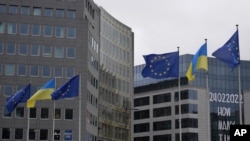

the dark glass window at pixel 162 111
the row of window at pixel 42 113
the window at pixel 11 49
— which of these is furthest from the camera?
the dark glass window at pixel 162 111

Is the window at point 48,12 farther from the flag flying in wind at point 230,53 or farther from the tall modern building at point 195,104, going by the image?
the flag flying in wind at point 230,53

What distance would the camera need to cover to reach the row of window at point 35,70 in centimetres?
9950

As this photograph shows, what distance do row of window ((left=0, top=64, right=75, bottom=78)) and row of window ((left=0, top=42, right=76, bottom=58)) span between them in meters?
2.38

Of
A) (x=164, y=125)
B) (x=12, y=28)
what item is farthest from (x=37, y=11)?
(x=164, y=125)

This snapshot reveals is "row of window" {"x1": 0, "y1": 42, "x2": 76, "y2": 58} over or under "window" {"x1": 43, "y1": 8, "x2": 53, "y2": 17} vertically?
under

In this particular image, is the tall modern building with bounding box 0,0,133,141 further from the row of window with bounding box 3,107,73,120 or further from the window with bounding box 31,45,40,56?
the window with bounding box 31,45,40,56

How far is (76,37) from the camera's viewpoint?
102750mm

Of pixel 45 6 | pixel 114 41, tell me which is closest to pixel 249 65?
pixel 114 41

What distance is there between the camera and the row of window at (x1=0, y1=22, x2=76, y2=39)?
10094 centimetres

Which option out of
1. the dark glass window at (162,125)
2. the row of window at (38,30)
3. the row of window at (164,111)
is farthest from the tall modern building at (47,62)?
the dark glass window at (162,125)

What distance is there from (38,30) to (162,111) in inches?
2349

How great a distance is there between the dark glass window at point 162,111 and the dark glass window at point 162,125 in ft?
6.99

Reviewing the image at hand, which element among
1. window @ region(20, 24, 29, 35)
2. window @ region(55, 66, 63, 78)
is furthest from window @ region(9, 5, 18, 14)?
window @ region(55, 66, 63, 78)

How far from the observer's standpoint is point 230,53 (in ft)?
130
